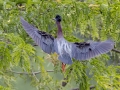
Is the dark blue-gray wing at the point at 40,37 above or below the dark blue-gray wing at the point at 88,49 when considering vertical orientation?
above

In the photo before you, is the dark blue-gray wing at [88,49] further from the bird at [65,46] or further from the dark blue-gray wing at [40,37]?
the dark blue-gray wing at [40,37]

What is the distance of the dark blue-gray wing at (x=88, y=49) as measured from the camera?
149cm

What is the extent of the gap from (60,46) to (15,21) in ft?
1.00

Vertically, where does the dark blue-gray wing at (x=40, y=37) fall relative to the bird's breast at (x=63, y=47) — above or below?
above

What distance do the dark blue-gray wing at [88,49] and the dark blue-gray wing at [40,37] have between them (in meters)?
0.12

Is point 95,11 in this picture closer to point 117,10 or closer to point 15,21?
point 117,10

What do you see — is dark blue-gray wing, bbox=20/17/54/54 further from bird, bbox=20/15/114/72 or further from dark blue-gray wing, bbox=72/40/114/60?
dark blue-gray wing, bbox=72/40/114/60

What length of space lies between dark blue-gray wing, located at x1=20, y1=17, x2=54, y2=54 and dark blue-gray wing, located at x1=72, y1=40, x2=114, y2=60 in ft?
0.38

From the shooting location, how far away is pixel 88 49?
4.93 ft

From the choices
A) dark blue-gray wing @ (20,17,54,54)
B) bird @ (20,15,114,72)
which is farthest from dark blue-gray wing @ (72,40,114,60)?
dark blue-gray wing @ (20,17,54,54)

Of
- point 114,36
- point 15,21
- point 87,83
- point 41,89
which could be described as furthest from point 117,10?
point 41,89

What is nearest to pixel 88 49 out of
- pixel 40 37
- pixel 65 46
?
pixel 65 46

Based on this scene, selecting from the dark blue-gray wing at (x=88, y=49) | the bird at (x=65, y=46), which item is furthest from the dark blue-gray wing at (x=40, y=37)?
the dark blue-gray wing at (x=88, y=49)

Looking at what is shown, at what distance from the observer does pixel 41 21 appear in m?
1.66
